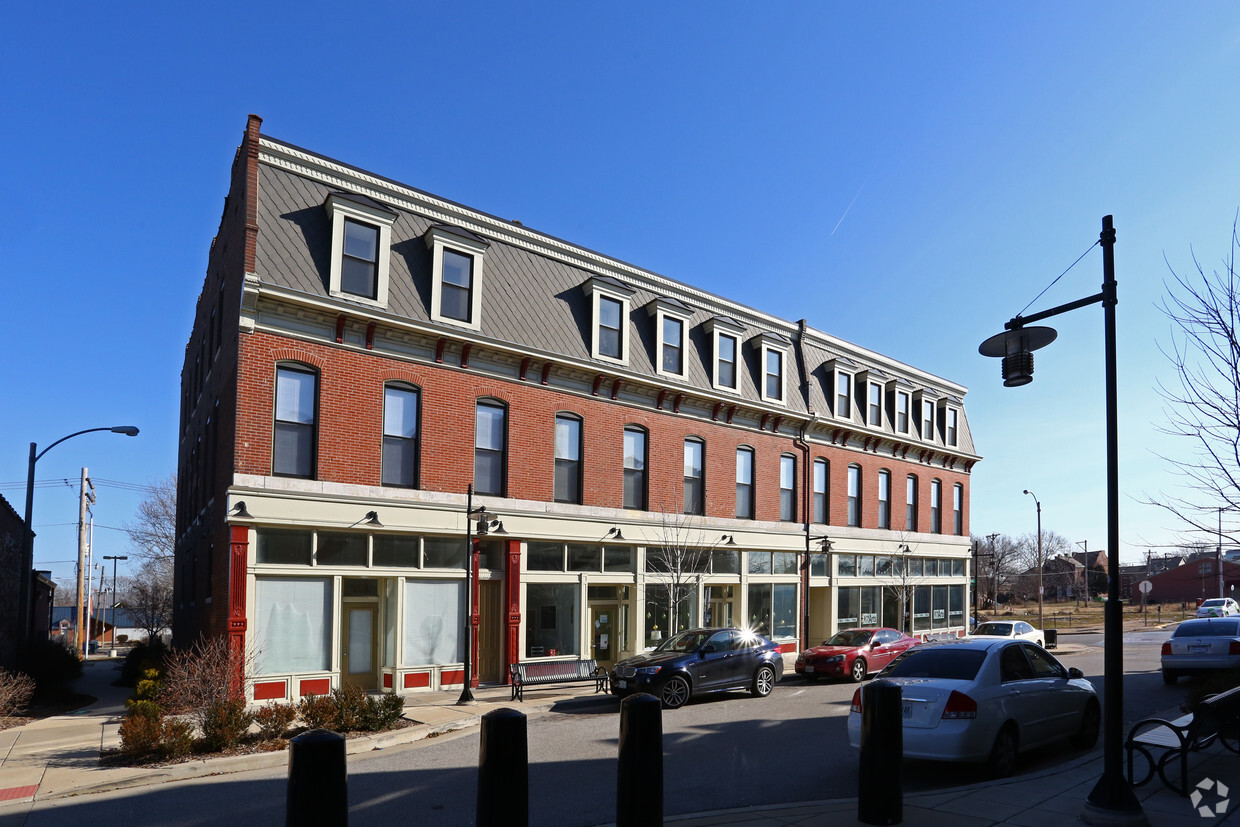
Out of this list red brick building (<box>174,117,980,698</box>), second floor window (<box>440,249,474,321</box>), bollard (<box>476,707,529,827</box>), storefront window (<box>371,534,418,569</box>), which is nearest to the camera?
bollard (<box>476,707,529,827</box>)

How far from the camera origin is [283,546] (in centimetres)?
1766

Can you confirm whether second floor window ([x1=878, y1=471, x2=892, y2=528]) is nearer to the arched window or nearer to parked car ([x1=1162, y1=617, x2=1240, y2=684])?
parked car ([x1=1162, y1=617, x2=1240, y2=684])

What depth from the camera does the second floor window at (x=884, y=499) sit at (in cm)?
3356

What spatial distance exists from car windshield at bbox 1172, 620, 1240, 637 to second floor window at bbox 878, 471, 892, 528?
499 inches

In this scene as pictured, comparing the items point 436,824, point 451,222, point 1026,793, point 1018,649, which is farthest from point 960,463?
point 436,824

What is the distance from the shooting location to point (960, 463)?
38.6m

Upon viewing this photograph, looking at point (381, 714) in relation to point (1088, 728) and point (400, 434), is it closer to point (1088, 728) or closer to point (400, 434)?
point (400, 434)

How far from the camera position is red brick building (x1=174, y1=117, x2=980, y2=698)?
1778 centimetres

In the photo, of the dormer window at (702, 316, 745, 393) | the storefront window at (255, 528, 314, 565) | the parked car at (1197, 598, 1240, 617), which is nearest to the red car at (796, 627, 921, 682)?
the dormer window at (702, 316, 745, 393)

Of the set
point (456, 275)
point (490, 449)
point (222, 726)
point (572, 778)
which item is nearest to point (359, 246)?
point (456, 275)

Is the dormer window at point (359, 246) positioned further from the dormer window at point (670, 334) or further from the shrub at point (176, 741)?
the shrub at point (176, 741)

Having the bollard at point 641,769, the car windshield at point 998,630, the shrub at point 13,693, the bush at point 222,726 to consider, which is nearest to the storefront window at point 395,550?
the bush at point 222,726

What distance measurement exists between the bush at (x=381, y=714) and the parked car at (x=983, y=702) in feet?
23.9

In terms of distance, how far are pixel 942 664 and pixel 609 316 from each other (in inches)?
583
